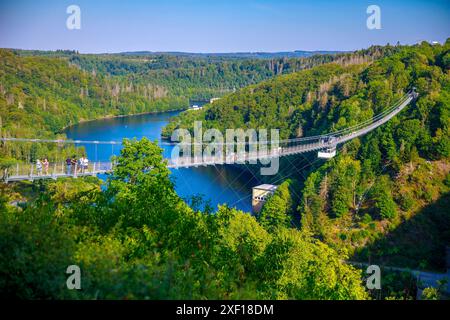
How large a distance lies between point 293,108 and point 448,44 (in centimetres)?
736

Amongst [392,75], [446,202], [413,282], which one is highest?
[392,75]

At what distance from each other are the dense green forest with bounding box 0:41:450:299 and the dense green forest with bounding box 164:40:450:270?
0.14ft

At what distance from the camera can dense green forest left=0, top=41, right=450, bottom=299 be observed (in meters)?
3.14

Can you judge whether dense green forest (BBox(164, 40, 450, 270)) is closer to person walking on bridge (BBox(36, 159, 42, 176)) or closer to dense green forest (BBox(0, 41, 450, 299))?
dense green forest (BBox(0, 41, 450, 299))

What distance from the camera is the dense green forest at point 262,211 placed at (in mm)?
3139

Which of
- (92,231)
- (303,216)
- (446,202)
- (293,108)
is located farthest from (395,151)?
(92,231)

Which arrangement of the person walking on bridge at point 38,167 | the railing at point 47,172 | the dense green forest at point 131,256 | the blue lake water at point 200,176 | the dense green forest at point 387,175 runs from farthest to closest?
the blue lake water at point 200,176 < the dense green forest at point 387,175 < the railing at point 47,172 < the person walking on bridge at point 38,167 < the dense green forest at point 131,256

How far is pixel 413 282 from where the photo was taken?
10656 millimetres

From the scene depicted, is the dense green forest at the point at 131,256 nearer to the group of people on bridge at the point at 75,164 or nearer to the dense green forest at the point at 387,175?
the group of people on bridge at the point at 75,164

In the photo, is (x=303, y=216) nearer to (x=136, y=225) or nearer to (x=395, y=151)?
(x=395, y=151)

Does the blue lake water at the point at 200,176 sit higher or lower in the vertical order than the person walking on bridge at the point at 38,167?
lower

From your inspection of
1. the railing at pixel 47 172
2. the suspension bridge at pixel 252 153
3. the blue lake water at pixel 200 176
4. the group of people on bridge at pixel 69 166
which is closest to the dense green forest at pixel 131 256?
the group of people on bridge at pixel 69 166

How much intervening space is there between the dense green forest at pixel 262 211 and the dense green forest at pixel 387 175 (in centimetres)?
4

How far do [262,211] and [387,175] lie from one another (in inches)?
134
